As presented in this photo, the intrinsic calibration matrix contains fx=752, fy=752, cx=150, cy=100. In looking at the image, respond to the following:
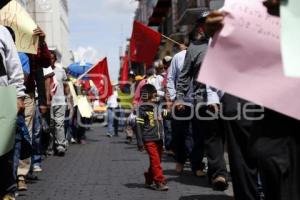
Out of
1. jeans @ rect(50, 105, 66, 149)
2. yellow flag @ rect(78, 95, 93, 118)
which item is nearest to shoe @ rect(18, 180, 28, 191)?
jeans @ rect(50, 105, 66, 149)

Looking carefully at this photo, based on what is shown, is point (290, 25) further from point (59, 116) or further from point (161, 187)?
point (59, 116)

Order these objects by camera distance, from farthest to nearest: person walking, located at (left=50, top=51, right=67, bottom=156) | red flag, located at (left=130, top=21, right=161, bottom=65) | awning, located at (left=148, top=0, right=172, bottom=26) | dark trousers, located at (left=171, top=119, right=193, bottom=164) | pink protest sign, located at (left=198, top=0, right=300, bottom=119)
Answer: awning, located at (left=148, top=0, right=172, bottom=26) < red flag, located at (left=130, top=21, right=161, bottom=65) < person walking, located at (left=50, top=51, right=67, bottom=156) < dark trousers, located at (left=171, top=119, right=193, bottom=164) < pink protest sign, located at (left=198, top=0, right=300, bottom=119)

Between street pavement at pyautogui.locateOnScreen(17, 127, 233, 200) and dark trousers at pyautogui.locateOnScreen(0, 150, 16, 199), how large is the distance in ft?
4.24

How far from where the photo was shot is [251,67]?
3.40 meters

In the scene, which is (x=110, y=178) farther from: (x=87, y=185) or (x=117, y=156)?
(x=117, y=156)

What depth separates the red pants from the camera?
26.0 ft

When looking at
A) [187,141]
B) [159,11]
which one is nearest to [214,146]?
[187,141]

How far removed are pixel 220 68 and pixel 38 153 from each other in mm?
6432

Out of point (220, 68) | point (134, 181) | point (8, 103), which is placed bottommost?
point (134, 181)

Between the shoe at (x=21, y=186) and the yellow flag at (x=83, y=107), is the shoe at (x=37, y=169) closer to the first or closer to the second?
the shoe at (x=21, y=186)

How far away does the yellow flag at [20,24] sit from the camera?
22.2 ft

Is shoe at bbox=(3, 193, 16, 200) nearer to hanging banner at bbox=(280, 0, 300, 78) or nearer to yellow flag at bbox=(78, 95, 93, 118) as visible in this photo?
hanging banner at bbox=(280, 0, 300, 78)

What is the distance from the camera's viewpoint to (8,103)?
511 cm

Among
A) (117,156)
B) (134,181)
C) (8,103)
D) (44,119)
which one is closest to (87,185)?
(134,181)
